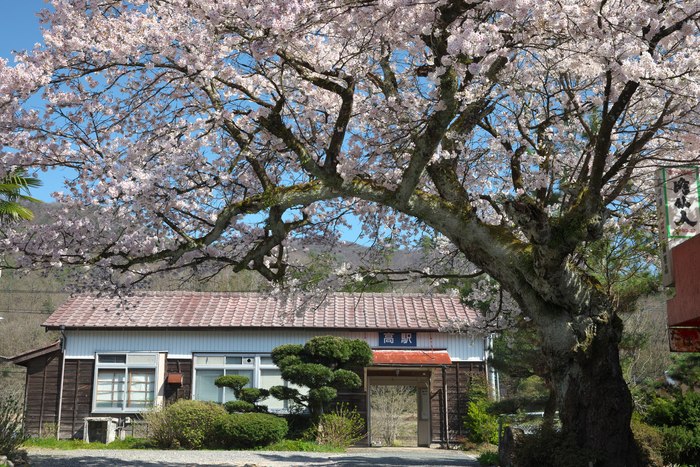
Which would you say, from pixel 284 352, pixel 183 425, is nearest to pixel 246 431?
pixel 183 425

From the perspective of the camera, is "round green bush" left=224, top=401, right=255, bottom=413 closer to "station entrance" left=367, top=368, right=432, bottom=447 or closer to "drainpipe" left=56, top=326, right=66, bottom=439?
"station entrance" left=367, top=368, right=432, bottom=447

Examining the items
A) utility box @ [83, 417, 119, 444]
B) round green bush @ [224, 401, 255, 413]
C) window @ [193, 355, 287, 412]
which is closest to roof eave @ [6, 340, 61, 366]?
utility box @ [83, 417, 119, 444]

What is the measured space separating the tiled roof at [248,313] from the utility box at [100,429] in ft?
8.83

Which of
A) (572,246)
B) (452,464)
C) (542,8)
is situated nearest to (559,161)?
(572,246)

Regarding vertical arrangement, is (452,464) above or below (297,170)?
below

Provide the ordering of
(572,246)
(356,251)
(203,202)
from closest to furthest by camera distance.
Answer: (572,246)
(203,202)
(356,251)

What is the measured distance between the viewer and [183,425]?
16.9 m

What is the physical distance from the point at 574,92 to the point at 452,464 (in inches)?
293

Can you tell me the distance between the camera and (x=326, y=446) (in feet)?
57.0

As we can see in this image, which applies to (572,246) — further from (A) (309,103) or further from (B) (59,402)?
(B) (59,402)

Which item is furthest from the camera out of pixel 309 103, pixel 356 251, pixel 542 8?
pixel 356 251

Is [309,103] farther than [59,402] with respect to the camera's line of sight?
No

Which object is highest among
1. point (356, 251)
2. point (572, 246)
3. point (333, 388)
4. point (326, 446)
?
point (356, 251)

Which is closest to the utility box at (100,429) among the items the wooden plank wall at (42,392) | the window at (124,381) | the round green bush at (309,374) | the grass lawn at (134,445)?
the window at (124,381)
